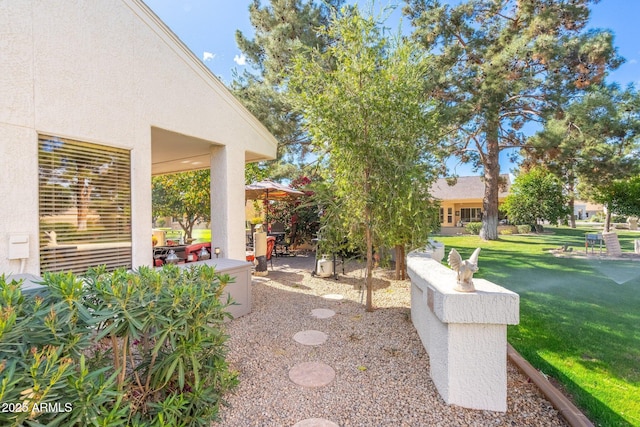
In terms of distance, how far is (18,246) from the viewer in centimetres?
396

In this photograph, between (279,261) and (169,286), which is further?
(279,261)

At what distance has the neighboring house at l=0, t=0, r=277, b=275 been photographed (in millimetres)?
3988

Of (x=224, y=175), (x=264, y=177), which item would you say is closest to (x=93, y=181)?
(x=224, y=175)

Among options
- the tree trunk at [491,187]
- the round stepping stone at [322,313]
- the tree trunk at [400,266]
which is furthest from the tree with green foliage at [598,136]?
the round stepping stone at [322,313]

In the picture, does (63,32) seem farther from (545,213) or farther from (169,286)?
(545,213)

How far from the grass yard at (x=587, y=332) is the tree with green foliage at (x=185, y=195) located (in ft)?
44.9

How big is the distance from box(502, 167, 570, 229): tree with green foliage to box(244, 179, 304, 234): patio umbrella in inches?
835

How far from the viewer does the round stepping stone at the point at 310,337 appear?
471 centimetres

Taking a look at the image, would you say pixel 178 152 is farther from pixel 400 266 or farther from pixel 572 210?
pixel 572 210

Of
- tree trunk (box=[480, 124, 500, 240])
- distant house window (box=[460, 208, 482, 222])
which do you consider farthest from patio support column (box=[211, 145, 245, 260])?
distant house window (box=[460, 208, 482, 222])

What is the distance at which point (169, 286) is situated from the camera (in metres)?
2.54

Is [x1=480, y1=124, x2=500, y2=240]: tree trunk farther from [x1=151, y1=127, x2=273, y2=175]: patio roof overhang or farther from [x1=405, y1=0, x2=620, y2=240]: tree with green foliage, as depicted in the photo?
[x1=151, y1=127, x2=273, y2=175]: patio roof overhang

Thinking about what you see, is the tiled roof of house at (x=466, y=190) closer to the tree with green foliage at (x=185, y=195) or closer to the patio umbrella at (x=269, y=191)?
the patio umbrella at (x=269, y=191)

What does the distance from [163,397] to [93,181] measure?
3.77 meters
